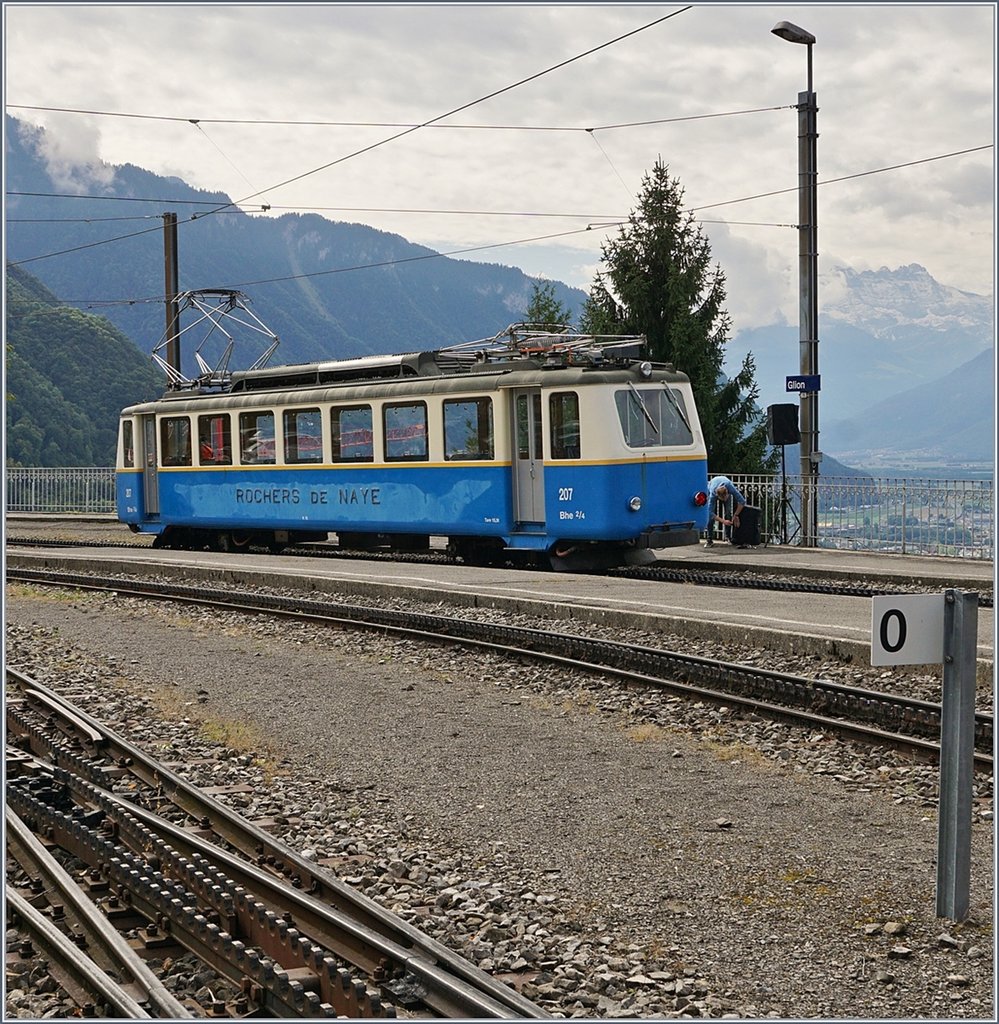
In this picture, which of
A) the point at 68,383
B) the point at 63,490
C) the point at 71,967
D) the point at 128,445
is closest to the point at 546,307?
the point at 63,490

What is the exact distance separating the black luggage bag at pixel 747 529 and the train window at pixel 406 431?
611 cm

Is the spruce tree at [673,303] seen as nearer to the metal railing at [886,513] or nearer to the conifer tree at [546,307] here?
the conifer tree at [546,307]

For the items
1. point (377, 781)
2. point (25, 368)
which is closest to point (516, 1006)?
point (377, 781)

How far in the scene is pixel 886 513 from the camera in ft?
72.6

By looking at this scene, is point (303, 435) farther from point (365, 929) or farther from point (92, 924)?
point (365, 929)

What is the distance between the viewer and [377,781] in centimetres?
827

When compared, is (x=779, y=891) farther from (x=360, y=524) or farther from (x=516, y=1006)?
(x=360, y=524)

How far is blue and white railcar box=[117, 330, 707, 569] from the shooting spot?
1827 centimetres

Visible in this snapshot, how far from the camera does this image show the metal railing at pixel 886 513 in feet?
68.3

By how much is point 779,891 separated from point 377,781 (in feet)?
9.60

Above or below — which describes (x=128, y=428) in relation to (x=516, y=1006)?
above

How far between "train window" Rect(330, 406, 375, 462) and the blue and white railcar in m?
0.02

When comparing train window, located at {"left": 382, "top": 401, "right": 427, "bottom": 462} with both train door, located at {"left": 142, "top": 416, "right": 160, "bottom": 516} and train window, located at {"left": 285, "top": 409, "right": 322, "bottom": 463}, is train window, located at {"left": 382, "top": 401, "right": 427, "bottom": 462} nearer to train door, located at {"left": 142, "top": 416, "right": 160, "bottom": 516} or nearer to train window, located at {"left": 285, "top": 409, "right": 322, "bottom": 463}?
train window, located at {"left": 285, "top": 409, "right": 322, "bottom": 463}

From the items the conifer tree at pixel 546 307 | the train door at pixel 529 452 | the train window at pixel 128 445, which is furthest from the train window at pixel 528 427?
the conifer tree at pixel 546 307
